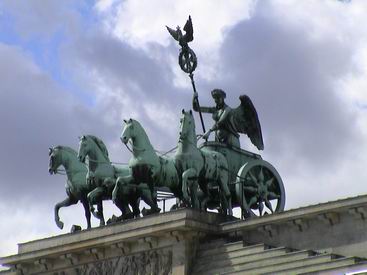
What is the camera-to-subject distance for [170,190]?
56.2m

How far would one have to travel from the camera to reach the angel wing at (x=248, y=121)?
58.9 m

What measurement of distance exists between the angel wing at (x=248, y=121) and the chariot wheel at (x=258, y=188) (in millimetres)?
1578

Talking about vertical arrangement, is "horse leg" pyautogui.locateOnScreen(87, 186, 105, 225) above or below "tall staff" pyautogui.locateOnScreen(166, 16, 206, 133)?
below

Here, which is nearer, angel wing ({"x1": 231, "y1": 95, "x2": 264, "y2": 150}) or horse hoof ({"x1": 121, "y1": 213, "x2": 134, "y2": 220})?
horse hoof ({"x1": 121, "y1": 213, "x2": 134, "y2": 220})

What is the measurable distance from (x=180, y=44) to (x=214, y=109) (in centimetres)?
298

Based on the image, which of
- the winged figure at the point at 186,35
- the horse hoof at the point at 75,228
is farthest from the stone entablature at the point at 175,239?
the winged figure at the point at 186,35

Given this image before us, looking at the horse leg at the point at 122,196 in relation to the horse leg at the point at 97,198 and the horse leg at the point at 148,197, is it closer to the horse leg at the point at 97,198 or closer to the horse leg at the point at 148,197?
the horse leg at the point at 148,197

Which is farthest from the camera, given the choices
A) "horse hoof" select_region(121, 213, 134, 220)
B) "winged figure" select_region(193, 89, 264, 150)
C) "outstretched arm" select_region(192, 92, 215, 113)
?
"outstretched arm" select_region(192, 92, 215, 113)

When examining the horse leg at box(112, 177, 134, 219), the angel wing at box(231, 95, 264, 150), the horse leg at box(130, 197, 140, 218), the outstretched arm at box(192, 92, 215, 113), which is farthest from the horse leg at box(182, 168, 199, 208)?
the outstretched arm at box(192, 92, 215, 113)

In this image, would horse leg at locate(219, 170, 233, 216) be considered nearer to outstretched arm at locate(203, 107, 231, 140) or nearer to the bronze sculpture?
the bronze sculpture

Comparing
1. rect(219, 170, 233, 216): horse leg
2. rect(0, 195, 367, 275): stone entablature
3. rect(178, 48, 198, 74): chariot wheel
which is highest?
rect(178, 48, 198, 74): chariot wheel

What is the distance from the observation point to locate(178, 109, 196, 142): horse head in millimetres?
54906

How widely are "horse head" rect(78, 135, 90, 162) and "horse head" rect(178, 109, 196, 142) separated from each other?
154 inches

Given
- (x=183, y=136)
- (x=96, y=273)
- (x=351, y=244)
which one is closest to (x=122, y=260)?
(x=96, y=273)
